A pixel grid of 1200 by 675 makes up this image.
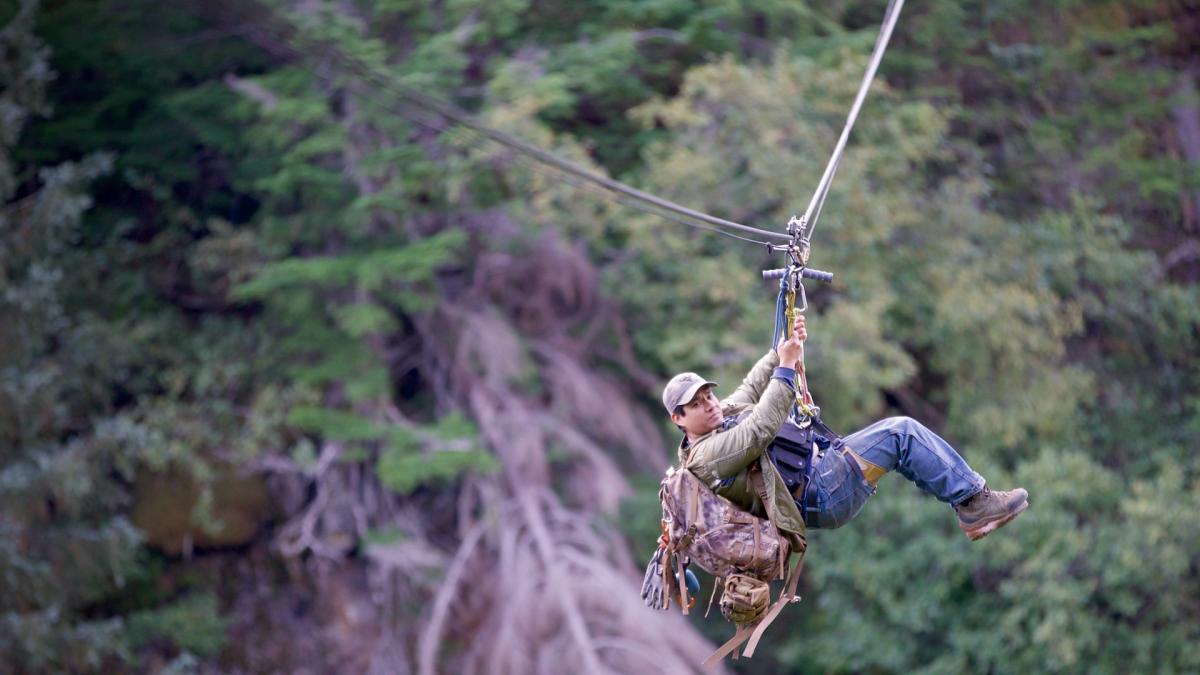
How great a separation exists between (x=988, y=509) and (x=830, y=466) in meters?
0.58

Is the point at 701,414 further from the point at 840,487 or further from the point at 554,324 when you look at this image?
the point at 554,324

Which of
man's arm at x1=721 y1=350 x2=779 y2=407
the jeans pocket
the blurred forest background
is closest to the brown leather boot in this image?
the jeans pocket

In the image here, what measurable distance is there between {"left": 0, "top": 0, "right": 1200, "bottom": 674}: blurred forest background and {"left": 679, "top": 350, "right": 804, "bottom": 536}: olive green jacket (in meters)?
5.86

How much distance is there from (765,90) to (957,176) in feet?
8.61

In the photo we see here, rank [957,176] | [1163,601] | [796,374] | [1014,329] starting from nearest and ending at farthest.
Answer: [796,374]
[1163,601]
[1014,329]
[957,176]

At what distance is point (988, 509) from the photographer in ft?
15.7

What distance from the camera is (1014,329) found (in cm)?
1124

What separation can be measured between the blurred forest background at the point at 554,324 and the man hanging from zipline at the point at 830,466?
5653 millimetres

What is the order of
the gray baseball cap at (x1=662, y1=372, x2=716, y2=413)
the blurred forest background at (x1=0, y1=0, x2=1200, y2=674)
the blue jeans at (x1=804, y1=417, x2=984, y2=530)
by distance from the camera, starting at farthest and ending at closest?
the blurred forest background at (x1=0, y1=0, x2=1200, y2=674)
the blue jeans at (x1=804, y1=417, x2=984, y2=530)
the gray baseball cap at (x1=662, y1=372, x2=716, y2=413)

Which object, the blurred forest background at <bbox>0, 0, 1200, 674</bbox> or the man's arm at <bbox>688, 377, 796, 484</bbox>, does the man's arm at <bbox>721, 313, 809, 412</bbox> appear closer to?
the man's arm at <bbox>688, 377, 796, 484</bbox>

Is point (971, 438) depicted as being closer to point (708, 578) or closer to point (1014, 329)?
point (1014, 329)

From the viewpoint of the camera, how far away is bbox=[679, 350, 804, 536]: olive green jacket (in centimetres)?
448

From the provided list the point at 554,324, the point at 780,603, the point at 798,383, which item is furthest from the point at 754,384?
the point at 554,324

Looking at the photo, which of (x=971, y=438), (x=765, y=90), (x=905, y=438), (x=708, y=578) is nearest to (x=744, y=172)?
(x=765, y=90)
